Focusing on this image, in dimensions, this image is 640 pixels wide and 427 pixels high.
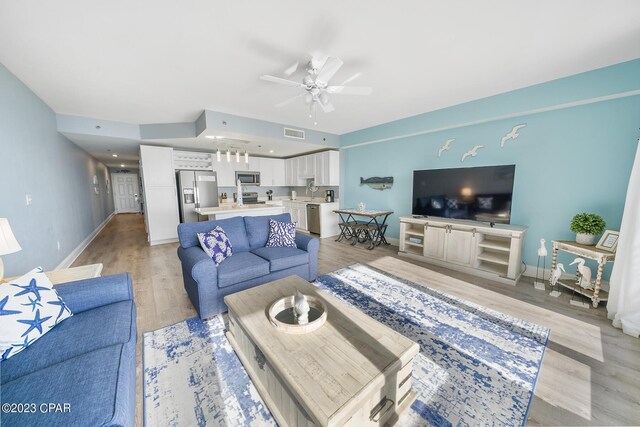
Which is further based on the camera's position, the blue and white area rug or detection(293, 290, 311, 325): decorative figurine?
detection(293, 290, 311, 325): decorative figurine

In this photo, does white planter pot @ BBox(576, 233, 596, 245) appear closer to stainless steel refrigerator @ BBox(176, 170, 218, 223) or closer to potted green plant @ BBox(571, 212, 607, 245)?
potted green plant @ BBox(571, 212, 607, 245)

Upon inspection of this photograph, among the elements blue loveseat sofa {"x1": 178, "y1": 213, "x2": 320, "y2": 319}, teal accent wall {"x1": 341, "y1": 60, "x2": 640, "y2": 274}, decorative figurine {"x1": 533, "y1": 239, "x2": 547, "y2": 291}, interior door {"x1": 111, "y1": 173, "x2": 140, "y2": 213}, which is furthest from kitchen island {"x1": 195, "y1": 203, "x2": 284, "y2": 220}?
interior door {"x1": 111, "y1": 173, "x2": 140, "y2": 213}

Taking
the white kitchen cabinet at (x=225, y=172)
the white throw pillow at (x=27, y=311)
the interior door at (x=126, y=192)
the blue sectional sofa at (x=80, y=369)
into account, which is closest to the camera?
the blue sectional sofa at (x=80, y=369)

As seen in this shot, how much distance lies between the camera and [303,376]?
113 cm

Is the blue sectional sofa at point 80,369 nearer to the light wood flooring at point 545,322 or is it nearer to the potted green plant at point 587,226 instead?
the light wood flooring at point 545,322

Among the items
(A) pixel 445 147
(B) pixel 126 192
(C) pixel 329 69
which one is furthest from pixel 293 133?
(B) pixel 126 192

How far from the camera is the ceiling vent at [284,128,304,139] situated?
4.77 meters

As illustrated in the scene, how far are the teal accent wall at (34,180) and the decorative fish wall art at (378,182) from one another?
17.6 feet

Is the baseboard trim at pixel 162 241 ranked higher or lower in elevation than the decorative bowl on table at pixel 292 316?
lower

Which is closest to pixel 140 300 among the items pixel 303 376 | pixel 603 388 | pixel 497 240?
pixel 303 376

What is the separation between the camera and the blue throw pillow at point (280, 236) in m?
3.13

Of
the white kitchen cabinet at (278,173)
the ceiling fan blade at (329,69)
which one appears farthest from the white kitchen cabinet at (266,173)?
the ceiling fan blade at (329,69)

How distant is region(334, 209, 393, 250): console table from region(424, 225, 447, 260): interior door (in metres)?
1.08

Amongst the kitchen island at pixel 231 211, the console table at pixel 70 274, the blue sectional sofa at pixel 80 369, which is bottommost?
the blue sectional sofa at pixel 80 369
